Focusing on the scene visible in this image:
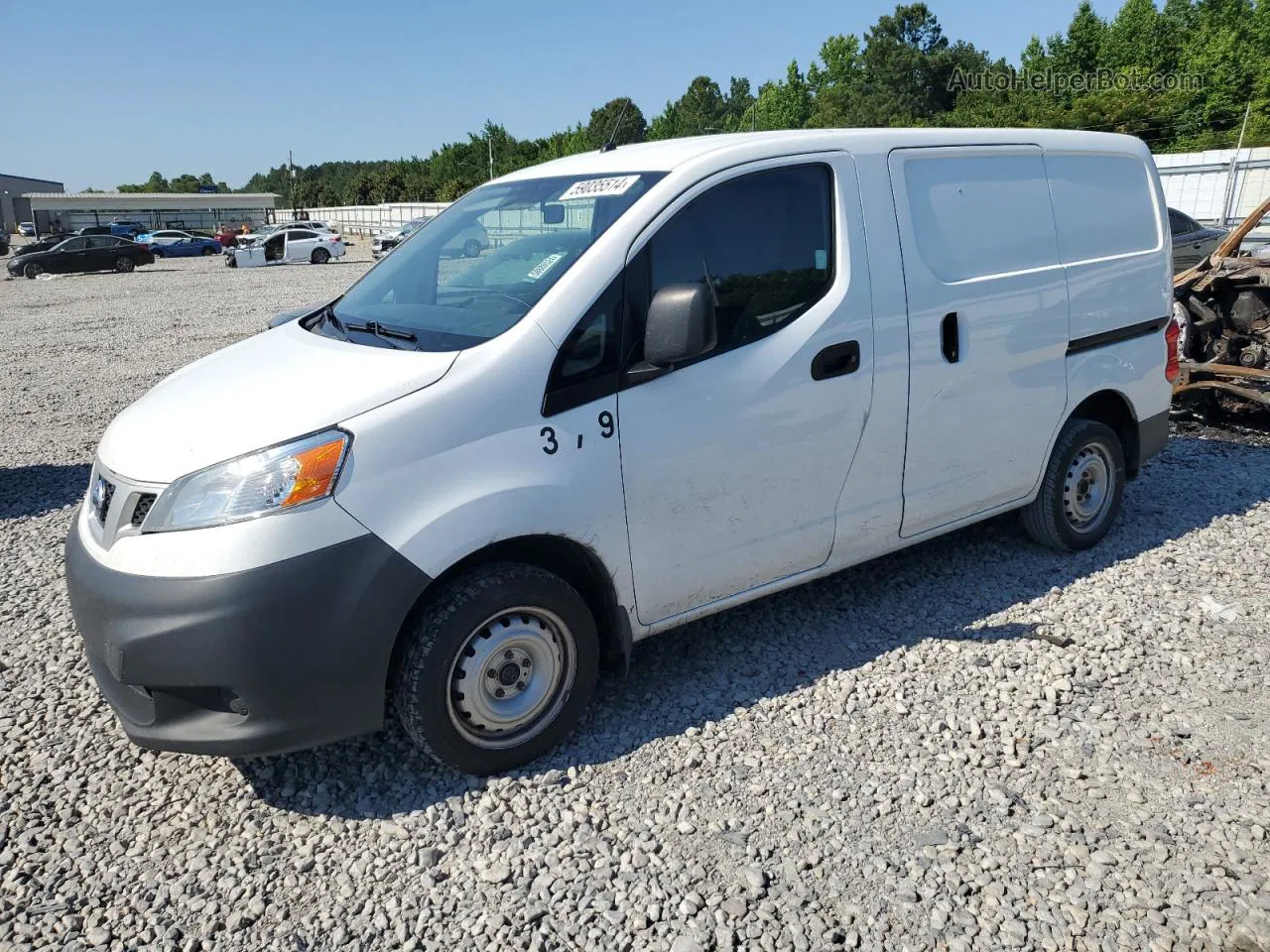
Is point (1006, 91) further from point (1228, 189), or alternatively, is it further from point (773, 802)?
point (773, 802)

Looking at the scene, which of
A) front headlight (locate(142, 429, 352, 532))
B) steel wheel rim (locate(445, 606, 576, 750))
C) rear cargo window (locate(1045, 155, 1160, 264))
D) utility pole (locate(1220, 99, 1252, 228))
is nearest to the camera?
front headlight (locate(142, 429, 352, 532))

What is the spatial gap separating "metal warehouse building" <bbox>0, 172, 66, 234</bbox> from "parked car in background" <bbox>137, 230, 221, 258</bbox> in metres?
44.7

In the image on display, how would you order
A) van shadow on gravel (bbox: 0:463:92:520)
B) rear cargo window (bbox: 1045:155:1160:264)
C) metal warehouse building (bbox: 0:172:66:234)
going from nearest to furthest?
rear cargo window (bbox: 1045:155:1160:264)
van shadow on gravel (bbox: 0:463:92:520)
metal warehouse building (bbox: 0:172:66:234)

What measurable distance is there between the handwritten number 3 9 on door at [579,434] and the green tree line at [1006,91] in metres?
2.12

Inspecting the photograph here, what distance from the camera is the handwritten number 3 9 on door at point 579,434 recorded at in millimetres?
3131

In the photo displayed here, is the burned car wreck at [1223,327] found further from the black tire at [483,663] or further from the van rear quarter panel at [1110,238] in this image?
the black tire at [483,663]

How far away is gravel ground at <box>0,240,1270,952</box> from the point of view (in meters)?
2.66

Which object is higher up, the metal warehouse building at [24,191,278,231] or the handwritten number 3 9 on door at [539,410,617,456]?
the metal warehouse building at [24,191,278,231]

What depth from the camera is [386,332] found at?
3.49m

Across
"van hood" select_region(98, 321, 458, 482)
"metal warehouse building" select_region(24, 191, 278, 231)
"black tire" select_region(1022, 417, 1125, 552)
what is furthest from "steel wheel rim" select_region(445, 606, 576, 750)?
"metal warehouse building" select_region(24, 191, 278, 231)

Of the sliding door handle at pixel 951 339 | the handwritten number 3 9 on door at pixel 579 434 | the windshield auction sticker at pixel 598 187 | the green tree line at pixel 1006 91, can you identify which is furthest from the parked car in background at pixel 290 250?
the handwritten number 3 9 on door at pixel 579 434

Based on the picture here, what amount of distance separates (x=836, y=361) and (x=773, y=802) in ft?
5.50

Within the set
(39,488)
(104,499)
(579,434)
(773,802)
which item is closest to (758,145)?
(579,434)

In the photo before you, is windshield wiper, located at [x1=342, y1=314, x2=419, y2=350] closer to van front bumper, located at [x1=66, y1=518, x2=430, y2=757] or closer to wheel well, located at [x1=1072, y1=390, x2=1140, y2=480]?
van front bumper, located at [x1=66, y1=518, x2=430, y2=757]
